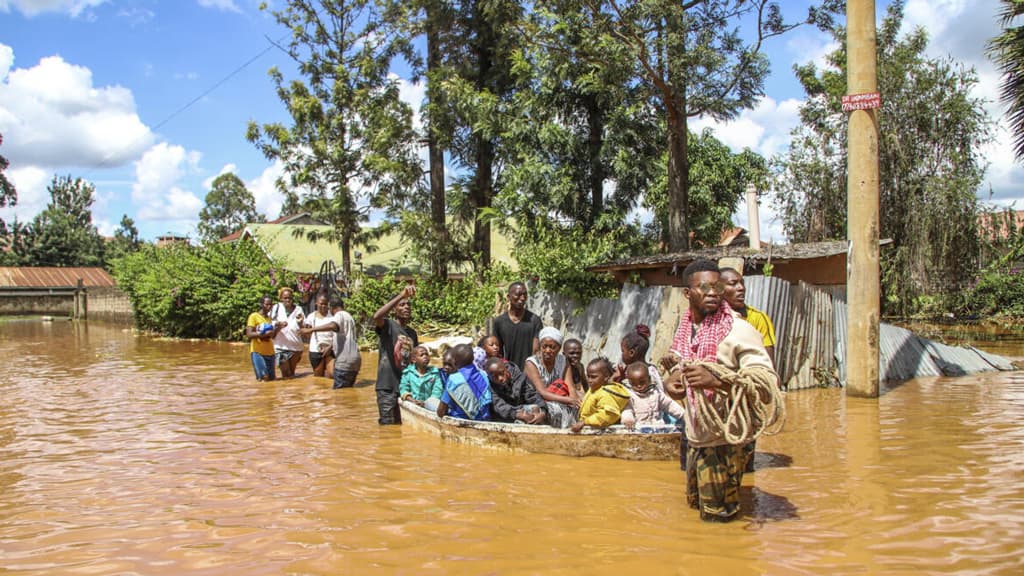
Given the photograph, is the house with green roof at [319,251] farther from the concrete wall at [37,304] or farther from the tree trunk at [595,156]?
the concrete wall at [37,304]

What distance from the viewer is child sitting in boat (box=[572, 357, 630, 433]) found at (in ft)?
22.2

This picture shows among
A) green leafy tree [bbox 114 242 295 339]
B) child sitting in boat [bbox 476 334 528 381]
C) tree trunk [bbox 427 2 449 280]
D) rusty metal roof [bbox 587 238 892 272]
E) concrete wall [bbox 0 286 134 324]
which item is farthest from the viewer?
concrete wall [bbox 0 286 134 324]

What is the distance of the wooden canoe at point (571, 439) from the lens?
6621mm

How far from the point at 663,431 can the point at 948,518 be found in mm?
2251

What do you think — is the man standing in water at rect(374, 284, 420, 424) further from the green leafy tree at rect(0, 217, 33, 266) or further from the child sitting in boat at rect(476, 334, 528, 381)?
the green leafy tree at rect(0, 217, 33, 266)

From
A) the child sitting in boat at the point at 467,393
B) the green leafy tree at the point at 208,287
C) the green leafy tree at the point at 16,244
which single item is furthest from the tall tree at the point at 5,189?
the child sitting in boat at the point at 467,393

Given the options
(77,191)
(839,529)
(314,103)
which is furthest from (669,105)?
(77,191)

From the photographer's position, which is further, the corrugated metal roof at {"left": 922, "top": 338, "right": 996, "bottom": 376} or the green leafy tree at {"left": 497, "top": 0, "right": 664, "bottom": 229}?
the green leafy tree at {"left": 497, "top": 0, "right": 664, "bottom": 229}

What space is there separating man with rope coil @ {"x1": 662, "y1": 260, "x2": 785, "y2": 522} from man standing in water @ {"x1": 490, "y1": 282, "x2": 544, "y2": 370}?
11.5ft

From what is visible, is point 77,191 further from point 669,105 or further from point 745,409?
point 745,409

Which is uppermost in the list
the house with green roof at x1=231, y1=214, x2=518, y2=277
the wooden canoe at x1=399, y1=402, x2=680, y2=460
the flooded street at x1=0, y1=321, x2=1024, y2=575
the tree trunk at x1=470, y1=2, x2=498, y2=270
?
the tree trunk at x1=470, y1=2, x2=498, y2=270

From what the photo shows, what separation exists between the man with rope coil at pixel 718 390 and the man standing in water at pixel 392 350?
166 inches

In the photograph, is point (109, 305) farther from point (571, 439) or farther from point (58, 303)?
point (571, 439)

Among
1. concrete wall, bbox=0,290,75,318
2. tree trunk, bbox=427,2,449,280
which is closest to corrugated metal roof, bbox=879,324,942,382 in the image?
tree trunk, bbox=427,2,449,280
